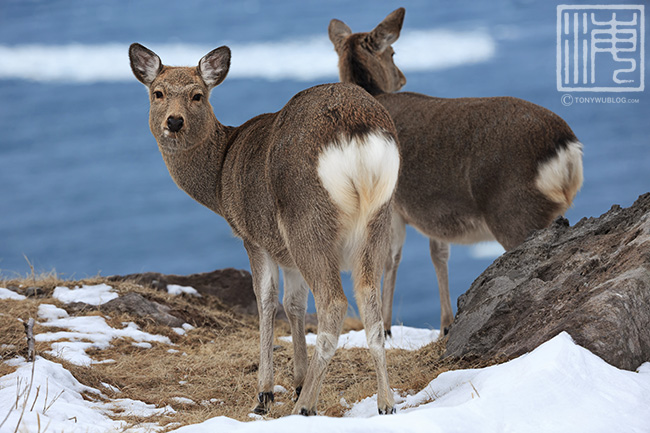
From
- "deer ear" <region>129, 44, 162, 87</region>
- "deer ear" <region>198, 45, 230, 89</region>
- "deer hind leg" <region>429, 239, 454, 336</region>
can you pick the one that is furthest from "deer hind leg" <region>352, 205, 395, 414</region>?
"deer hind leg" <region>429, 239, 454, 336</region>

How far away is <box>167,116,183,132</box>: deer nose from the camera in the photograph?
6055 millimetres

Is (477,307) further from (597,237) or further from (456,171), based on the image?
(456,171)

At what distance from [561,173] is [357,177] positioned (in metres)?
3.77

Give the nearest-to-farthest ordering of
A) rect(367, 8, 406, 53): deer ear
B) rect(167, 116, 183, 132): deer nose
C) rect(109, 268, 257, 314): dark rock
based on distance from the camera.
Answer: rect(167, 116, 183, 132): deer nose → rect(367, 8, 406, 53): deer ear → rect(109, 268, 257, 314): dark rock

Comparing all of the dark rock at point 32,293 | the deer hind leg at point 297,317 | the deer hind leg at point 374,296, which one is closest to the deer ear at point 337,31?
the dark rock at point 32,293

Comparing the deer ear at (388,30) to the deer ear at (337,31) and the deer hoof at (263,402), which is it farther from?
the deer hoof at (263,402)

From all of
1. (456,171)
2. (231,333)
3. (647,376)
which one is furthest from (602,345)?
(231,333)

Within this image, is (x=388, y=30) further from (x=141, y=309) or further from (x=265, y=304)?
(x=265, y=304)

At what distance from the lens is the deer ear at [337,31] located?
10898mm

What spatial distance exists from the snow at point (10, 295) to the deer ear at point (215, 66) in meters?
4.72

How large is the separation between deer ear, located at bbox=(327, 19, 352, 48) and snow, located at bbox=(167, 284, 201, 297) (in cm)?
445

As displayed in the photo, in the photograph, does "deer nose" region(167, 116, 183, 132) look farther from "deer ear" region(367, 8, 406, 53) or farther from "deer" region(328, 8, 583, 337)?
"deer ear" region(367, 8, 406, 53)

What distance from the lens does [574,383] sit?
13.6 feet

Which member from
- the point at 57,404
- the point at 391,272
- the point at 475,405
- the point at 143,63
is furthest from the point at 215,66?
the point at 391,272
